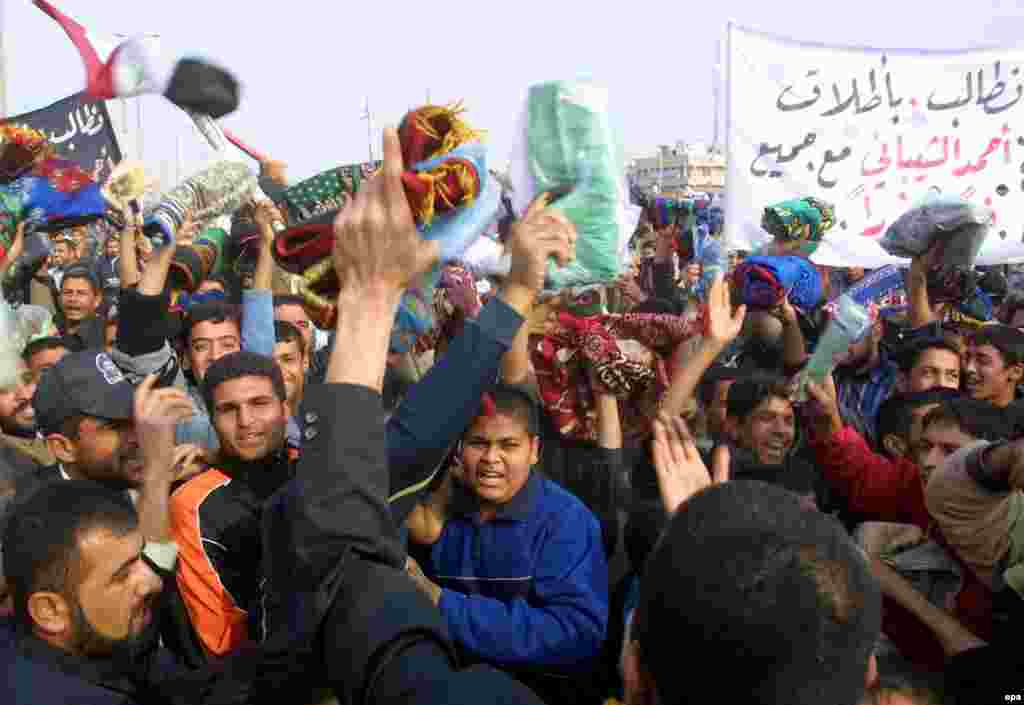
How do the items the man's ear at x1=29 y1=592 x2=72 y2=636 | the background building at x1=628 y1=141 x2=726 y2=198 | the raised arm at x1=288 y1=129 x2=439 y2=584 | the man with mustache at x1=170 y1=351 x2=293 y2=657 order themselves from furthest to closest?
the background building at x1=628 y1=141 x2=726 y2=198 → the man with mustache at x1=170 y1=351 x2=293 y2=657 → the man's ear at x1=29 y1=592 x2=72 y2=636 → the raised arm at x1=288 y1=129 x2=439 y2=584

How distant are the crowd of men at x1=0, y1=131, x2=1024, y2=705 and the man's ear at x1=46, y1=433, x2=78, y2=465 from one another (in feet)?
0.04

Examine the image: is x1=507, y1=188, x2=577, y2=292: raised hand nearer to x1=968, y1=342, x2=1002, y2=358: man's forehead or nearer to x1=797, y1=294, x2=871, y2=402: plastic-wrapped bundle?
x1=797, y1=294, x2=871, y2=402: plastic-wrapped bundle

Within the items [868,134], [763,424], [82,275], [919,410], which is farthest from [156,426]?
[868,134]

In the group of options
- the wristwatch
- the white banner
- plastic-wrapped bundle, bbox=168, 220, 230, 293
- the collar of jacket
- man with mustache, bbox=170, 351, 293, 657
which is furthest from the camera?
the white banner

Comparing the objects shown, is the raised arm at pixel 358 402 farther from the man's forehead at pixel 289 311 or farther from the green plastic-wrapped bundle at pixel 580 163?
the man's forehead at pixel 289 311

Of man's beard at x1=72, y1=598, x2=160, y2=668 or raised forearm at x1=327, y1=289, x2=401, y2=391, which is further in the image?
man's beard at x1=72, y1=598, x2=160, y2=668

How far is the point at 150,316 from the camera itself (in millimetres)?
3279

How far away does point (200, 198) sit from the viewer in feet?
11.8

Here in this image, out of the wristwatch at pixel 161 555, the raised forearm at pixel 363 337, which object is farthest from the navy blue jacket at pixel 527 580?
the raised forearm at pixel 363 337

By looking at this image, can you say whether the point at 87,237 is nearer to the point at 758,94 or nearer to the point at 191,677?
the point at 758,94

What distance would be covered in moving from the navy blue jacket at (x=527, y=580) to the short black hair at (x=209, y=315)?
1596mm

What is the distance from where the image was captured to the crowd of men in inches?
41.5

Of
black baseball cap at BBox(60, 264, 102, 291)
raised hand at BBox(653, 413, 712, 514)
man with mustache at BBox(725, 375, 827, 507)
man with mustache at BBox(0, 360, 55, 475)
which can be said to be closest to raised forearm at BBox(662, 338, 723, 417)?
raised hand at BBox(653, 413, 712, 514)

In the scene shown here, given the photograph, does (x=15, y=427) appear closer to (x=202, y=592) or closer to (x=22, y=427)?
(x=22, y=427)
